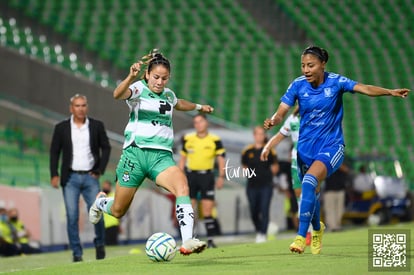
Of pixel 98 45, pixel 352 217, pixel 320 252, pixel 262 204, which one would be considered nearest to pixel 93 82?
pixel 98 45

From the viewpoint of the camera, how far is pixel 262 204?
21.0 metres

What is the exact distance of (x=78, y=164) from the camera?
1552 centimetres

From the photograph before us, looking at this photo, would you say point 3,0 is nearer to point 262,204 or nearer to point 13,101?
point 13,101

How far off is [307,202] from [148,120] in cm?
203

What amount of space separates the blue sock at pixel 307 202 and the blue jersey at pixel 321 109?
544 millimetres

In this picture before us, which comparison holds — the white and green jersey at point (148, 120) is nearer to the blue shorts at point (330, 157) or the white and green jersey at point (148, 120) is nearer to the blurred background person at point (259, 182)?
the blue shorts at point (330, 157)

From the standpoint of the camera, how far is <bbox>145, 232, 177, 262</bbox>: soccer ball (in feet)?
38.1

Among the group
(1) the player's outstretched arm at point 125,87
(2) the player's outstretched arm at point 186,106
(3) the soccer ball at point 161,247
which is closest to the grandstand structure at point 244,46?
(2) the player's outstretched arm at point 186,106

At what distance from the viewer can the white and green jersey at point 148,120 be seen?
1184 cm

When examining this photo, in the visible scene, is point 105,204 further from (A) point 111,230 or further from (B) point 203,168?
Answer: (A) point 111,230

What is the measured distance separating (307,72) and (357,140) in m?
24.4

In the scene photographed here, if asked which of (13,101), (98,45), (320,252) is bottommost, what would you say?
(320,252)

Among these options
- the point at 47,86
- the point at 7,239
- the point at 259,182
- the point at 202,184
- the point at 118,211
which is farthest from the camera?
the point at 47,86

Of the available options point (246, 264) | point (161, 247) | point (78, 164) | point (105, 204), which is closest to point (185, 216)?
point (161, 247)
